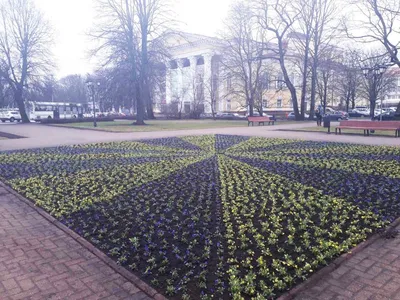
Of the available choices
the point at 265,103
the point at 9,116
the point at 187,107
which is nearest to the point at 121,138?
the point at 187,107

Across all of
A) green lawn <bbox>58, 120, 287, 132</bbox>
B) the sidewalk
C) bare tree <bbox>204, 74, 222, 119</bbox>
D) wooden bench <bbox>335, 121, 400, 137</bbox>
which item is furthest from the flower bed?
bare tree <bbox>204, 74, 222, 119</bbox>

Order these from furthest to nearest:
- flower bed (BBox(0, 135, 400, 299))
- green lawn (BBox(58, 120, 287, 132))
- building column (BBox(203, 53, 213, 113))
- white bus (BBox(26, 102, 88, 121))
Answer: building column (BBox(203, 53, 213, 113))
white bus (BBox(26, 102, 88, 121))
green lawn (BBox(58, 120, 287, 132))
flower bed (BBox(0, 135, 400, 299))

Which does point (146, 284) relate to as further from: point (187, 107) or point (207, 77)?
point (207, 77)

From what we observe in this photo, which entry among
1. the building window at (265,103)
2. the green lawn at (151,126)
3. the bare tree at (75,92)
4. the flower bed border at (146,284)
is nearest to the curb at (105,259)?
the flower bed border at (146,284)

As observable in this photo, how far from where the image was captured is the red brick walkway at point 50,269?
3.09 metres

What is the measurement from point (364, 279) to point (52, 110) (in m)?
54.1

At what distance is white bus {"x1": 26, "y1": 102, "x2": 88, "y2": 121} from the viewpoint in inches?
1950

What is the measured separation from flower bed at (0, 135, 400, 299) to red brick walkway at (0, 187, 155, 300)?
246 mm

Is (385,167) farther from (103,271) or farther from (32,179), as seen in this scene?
(32,179)

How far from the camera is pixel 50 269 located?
355 cm

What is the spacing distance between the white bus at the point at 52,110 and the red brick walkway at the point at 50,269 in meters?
47.6

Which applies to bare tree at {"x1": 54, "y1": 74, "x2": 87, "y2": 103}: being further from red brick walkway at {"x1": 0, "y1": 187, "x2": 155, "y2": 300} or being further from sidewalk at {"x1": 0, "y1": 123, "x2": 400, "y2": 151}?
red brick walkway at {"x1": 0, "y1": 187, "x2": 155, "y2": 300}

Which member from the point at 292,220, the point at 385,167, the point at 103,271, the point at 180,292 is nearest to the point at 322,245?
the point at 292,220

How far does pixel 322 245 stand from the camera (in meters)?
3.97
